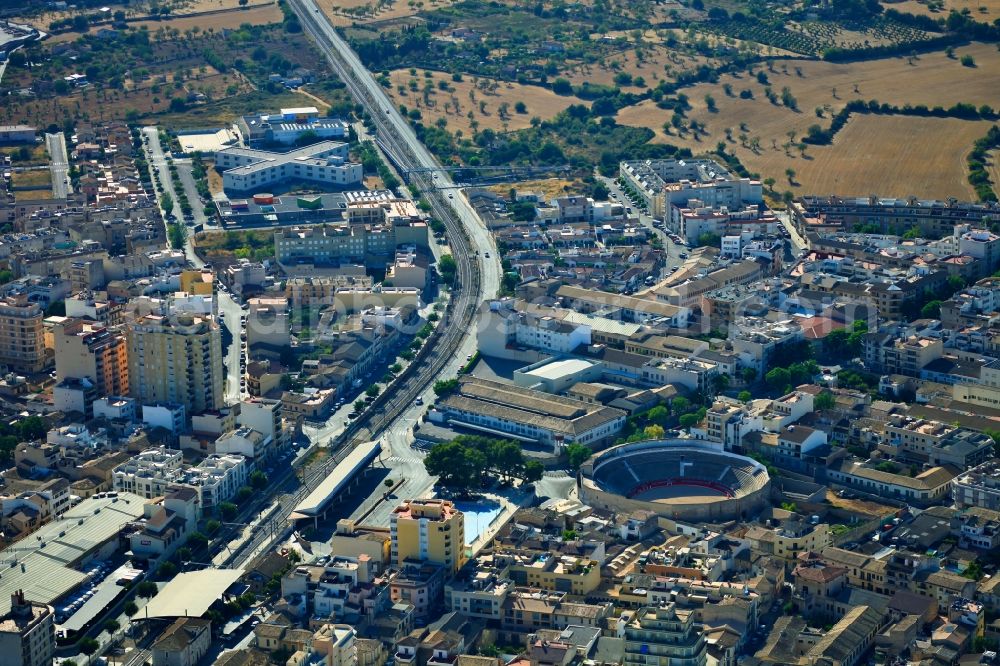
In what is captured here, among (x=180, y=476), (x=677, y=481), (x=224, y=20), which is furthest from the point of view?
(x=224, y=20)

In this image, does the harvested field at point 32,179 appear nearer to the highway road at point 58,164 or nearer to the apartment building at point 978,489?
the highway road at point 58,164

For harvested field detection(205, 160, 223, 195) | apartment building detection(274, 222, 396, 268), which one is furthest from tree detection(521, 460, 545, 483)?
harvested field detection(205, 160, 223, 195)

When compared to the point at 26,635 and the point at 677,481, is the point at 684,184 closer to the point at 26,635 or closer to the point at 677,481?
the point at 677,481

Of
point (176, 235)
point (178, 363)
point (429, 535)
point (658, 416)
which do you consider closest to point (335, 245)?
point (176, 235)

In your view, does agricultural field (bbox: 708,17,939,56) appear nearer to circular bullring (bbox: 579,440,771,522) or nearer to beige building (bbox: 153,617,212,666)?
circular bullring (bbox: 579,440,771,522)

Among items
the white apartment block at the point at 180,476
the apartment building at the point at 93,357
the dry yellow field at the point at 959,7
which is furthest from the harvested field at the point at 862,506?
the dry yellow field at the point at 959,7

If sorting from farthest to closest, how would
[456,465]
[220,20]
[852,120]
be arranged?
1. [220,20]
2. [852,120]
3. [456,465]
